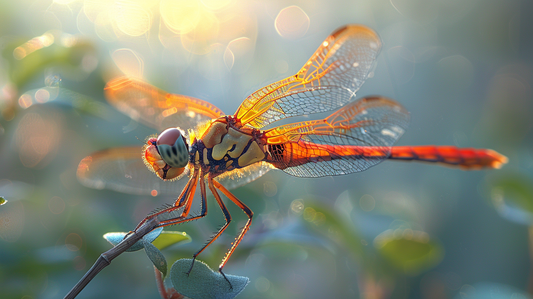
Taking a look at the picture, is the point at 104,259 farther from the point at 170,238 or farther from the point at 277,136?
the point at 277,136

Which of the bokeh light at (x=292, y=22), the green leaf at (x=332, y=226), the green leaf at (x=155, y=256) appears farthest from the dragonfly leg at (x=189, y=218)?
the bokeh light at (x=292, y=22)

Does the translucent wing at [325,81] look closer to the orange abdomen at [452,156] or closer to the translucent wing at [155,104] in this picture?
the translucent wing at [155,104]

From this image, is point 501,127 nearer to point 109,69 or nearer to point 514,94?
point 514,94

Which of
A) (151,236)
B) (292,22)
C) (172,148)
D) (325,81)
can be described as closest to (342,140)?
(325,81)

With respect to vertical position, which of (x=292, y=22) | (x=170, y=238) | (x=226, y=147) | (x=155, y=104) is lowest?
(x=170, y=238)

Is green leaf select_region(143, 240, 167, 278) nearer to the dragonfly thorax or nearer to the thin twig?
the thin twig

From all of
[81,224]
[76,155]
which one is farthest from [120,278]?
[76,155]

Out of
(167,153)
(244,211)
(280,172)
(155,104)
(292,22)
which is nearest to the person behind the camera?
(167,153)

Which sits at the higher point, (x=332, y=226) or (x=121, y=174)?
(x=121, y=174)
